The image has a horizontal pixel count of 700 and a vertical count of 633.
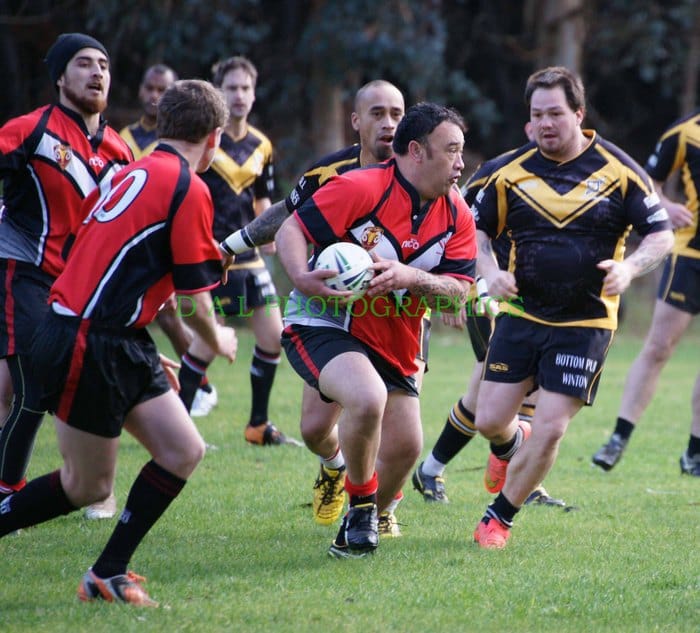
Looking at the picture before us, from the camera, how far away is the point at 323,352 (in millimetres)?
5164

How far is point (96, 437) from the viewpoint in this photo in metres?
4.22

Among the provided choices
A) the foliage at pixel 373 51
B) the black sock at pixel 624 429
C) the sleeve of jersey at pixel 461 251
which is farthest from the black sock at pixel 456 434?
the foliage at pixel 373 51

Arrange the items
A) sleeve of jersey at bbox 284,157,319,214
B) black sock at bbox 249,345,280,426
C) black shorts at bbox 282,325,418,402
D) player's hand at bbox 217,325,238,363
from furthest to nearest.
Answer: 1. black sock at bbox 249,345,280,426
2. sleeve of jersey at bbox 284,157,319,214
3. black shorts at bbox 282,325,418,402
4. player's hand at bbox 217,325,238,363

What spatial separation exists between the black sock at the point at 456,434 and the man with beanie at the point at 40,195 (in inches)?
95.8

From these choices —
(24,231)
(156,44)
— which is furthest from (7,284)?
(156,44)

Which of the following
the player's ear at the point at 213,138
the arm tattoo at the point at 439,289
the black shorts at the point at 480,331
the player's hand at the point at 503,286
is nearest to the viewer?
the player's ear at the point at 213,138

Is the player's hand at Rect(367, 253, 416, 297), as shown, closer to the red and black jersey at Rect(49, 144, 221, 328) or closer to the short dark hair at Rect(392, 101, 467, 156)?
the short dark hair at Rect(392, 101, 467, 156)

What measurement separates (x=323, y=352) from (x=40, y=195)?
171 centimetres

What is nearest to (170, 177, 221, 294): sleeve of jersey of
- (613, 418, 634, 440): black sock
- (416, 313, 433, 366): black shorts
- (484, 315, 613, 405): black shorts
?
(416, 313, 433, 366): black shorts

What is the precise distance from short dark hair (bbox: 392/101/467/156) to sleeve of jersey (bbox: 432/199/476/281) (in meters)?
0.42

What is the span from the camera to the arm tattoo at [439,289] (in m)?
5.06

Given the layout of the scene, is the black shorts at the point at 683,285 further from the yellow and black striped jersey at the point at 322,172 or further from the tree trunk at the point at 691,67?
the tree trunk at the point at 691,67

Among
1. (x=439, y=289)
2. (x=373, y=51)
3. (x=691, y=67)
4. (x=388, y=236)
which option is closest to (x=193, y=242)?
(x=388, y=236)

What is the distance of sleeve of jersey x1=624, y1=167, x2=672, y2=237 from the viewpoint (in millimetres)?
5527
